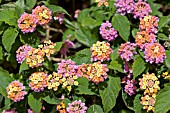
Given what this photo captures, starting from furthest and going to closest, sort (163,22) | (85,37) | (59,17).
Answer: (85,37) → (59,17) → (163,22)

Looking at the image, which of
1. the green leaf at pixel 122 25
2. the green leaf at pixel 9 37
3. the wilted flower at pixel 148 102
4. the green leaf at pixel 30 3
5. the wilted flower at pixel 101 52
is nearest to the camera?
the wilted flower at pixel 148 102

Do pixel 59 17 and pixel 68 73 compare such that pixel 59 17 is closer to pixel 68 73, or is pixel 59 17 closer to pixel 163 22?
pixel 68 73

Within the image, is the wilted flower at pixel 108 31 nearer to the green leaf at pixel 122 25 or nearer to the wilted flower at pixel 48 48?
the green leaf at pixel 122 25

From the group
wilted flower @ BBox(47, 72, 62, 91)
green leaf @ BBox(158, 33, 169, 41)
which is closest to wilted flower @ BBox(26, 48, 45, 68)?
wilted flower @ BBox(47, 72, 62, 91)

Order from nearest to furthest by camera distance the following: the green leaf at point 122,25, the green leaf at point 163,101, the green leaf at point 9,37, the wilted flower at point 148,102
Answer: the green leaf at point 163,101 → the wilted flower at point 148,102 → the green leaf at point 9,37 → the green leaf at point 122,25

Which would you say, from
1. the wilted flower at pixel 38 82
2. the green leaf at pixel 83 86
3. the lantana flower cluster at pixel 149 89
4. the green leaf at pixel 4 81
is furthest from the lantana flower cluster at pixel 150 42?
the green leaf at pixel 4 81

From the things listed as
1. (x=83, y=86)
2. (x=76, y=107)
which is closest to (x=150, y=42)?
(x=83, y=86)
